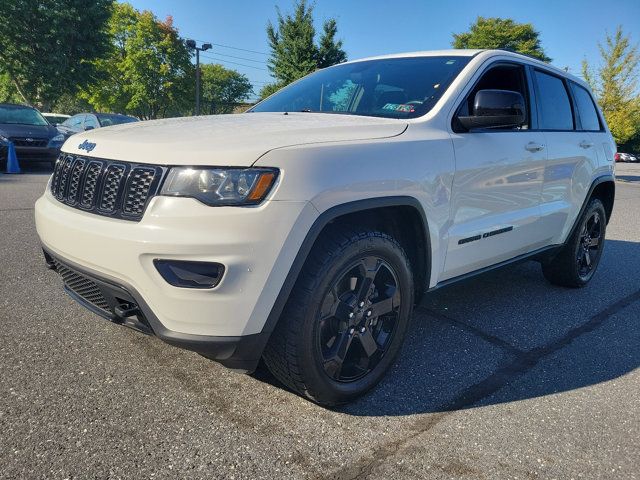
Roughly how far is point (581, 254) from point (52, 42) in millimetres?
26139

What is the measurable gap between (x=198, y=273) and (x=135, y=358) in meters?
1.10

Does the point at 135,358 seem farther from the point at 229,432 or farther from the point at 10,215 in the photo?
the point at 10,215

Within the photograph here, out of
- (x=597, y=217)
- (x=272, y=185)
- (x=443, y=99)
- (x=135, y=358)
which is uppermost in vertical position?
(x=443, y=99)

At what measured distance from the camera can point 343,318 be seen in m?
2.25

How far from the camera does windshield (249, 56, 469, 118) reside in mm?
2826

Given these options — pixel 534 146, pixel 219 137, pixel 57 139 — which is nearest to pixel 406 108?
pixel 534 146

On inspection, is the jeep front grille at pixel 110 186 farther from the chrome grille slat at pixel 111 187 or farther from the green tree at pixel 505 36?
the green tree at pixel 505 36

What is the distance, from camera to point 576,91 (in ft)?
14.0

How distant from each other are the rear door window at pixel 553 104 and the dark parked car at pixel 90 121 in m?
11.7

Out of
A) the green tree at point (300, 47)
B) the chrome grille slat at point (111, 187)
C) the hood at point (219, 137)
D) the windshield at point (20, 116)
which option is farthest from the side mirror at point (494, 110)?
the green tree at point (300, 47)

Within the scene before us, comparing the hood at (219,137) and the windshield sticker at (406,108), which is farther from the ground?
the windshield sticker at (406,108)

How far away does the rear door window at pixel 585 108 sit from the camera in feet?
13.9

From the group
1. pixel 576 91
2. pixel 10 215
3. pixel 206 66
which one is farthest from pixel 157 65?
pixel 576 91

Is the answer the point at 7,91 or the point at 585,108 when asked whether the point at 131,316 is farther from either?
the point at 7,91
